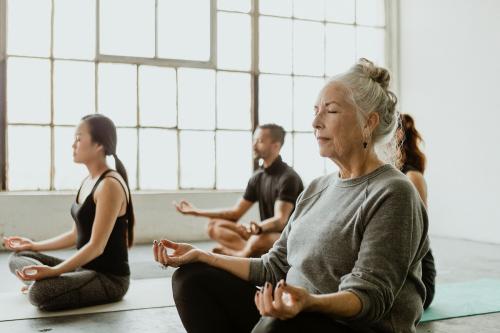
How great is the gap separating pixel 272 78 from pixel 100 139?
4.22m

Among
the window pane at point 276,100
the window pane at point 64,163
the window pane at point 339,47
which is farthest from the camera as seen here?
the window pane at point 339,47

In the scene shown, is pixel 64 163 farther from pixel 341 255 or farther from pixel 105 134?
pixel 341 255

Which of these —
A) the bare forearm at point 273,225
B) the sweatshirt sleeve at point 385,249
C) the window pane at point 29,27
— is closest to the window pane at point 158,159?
the window pane at point 29,27

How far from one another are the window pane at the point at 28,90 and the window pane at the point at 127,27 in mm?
681

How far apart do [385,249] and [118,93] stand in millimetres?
5413

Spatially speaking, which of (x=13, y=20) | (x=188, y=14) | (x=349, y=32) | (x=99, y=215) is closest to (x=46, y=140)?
(x=13, y=20)

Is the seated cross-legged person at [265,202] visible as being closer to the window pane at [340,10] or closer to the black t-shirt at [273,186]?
the black t-shirt at [273,186]

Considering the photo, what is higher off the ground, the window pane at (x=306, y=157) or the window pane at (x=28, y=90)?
the window pane at (x=28, y=90)

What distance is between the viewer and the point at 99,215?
10.0ft

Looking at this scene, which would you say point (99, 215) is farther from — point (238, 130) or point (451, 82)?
point (451, 82)

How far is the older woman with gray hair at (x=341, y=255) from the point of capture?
1.29m

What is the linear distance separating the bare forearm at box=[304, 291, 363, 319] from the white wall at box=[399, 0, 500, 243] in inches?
218

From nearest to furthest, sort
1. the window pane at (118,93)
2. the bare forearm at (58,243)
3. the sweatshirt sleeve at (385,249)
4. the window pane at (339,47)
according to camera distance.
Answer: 1. the sweatshirt sleeve at (385,249)
2. the bare forearm at (58,243)
3. the window pane at (118,93)
4. the window pane at (339,47)

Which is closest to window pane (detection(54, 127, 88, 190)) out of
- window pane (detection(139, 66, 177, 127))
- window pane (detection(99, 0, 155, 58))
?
window pane (detection(139, 66, 177, 127))
